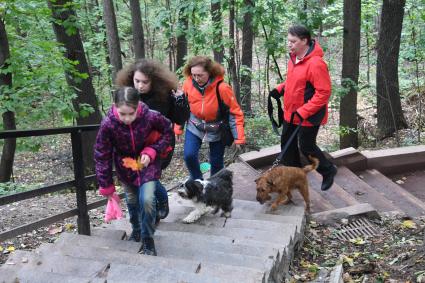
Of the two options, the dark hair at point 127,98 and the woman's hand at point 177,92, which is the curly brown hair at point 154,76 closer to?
the woman's hand at point 177,92

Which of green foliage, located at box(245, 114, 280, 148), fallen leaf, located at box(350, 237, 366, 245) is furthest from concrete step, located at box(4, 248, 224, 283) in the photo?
green foliage, located at box(245, 114, 280, 148)

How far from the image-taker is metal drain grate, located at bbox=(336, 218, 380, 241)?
534cm

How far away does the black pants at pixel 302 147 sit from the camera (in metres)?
5.53

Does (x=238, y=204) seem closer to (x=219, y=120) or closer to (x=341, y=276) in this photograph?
(x=219, y=120)

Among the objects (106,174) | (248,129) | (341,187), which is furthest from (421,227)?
(248,129)

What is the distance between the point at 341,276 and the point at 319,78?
216 cm

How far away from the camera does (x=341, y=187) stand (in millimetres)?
7086

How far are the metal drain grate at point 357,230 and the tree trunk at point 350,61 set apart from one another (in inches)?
184

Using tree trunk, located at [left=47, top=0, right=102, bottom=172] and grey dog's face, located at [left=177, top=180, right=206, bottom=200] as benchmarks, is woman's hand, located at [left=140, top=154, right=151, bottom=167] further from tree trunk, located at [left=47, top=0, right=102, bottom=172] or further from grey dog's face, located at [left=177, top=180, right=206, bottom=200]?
tree trunk, located at [left=47, top=0, right=102, bottom=172]

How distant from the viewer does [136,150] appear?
3.96 meters

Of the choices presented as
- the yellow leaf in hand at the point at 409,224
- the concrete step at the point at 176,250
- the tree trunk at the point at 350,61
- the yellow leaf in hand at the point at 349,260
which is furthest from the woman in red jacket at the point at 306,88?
the tree trunk at the point at 350,61

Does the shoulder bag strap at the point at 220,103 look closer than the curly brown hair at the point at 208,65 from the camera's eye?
No

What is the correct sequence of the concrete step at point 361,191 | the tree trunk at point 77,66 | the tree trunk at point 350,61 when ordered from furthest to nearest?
the tree trunk at point 350,61 → the tree trunk at point 77,66 → the concrete step at point 361,191

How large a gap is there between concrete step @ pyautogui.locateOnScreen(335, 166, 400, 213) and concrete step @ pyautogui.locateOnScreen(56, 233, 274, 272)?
3245 mm
